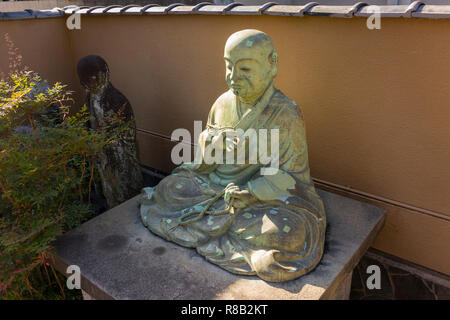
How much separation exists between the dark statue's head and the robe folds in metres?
1.59

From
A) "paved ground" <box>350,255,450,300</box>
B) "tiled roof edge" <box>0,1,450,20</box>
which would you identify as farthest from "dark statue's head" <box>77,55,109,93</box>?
"paved ground" <box>350,255,450,300</box>

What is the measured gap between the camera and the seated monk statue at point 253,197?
8.98ft

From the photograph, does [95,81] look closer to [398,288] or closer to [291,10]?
[291,10]

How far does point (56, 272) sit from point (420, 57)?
390 centimetres

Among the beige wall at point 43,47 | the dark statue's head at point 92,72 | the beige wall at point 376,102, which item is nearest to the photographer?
the beige wall at point 376,102

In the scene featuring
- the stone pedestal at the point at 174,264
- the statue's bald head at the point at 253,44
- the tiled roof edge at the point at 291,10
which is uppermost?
the tiled roof edge at the point at 291,10

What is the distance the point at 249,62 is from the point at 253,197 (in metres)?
1.09

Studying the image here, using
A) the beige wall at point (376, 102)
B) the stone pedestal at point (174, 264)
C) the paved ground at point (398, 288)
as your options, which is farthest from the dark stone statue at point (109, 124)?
the paved ground at point (398, 288)

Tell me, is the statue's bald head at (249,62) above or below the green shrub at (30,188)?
above

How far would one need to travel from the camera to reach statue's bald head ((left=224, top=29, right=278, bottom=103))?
2.79m

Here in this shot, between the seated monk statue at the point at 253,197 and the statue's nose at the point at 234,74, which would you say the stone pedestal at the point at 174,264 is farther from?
the statue's nose at the point at 234,74

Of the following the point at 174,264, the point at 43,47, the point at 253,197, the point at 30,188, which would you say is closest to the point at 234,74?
the point at 253,197

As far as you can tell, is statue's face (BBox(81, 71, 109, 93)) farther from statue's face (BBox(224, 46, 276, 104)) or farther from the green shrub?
statue's face (BBox(224, 46, 276, 104))

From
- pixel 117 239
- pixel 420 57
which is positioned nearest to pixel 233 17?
pixel 420 57
